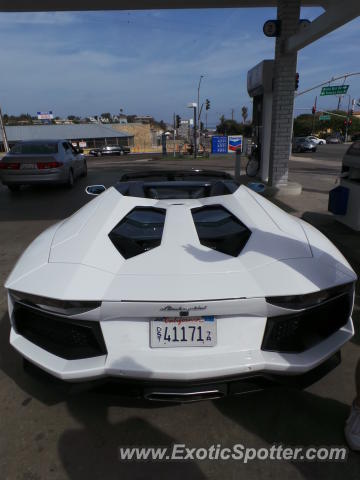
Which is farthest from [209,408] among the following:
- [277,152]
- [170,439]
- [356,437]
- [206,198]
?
[277,152]

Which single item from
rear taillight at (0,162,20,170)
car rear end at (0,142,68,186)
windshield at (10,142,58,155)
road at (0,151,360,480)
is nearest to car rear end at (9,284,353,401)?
road at (0,151,360,480)

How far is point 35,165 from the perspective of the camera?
8.96 meters

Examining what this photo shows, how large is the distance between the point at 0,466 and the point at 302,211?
6059mm

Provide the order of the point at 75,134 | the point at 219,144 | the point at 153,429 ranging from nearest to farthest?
the point at 153,429, the point at 219,144, the point at 75,134

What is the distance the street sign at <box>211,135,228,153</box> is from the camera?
30.9 meters

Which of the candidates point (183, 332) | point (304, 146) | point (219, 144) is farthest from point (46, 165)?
point (304, 146)

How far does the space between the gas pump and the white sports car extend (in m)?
8.83

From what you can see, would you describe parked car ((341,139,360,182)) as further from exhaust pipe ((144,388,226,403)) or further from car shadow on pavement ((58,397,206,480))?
car shadow on pavement ((58,397,206,480))

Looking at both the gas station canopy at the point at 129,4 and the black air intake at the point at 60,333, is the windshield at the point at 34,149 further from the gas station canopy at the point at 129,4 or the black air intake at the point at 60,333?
the black air intake at the point at 60,333

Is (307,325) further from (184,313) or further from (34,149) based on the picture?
(34,149)

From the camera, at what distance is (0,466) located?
174cm

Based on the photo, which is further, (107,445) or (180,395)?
(107,445)

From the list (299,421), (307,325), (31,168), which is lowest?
(299,421)

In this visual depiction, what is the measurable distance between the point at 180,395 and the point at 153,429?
0.48 metres
